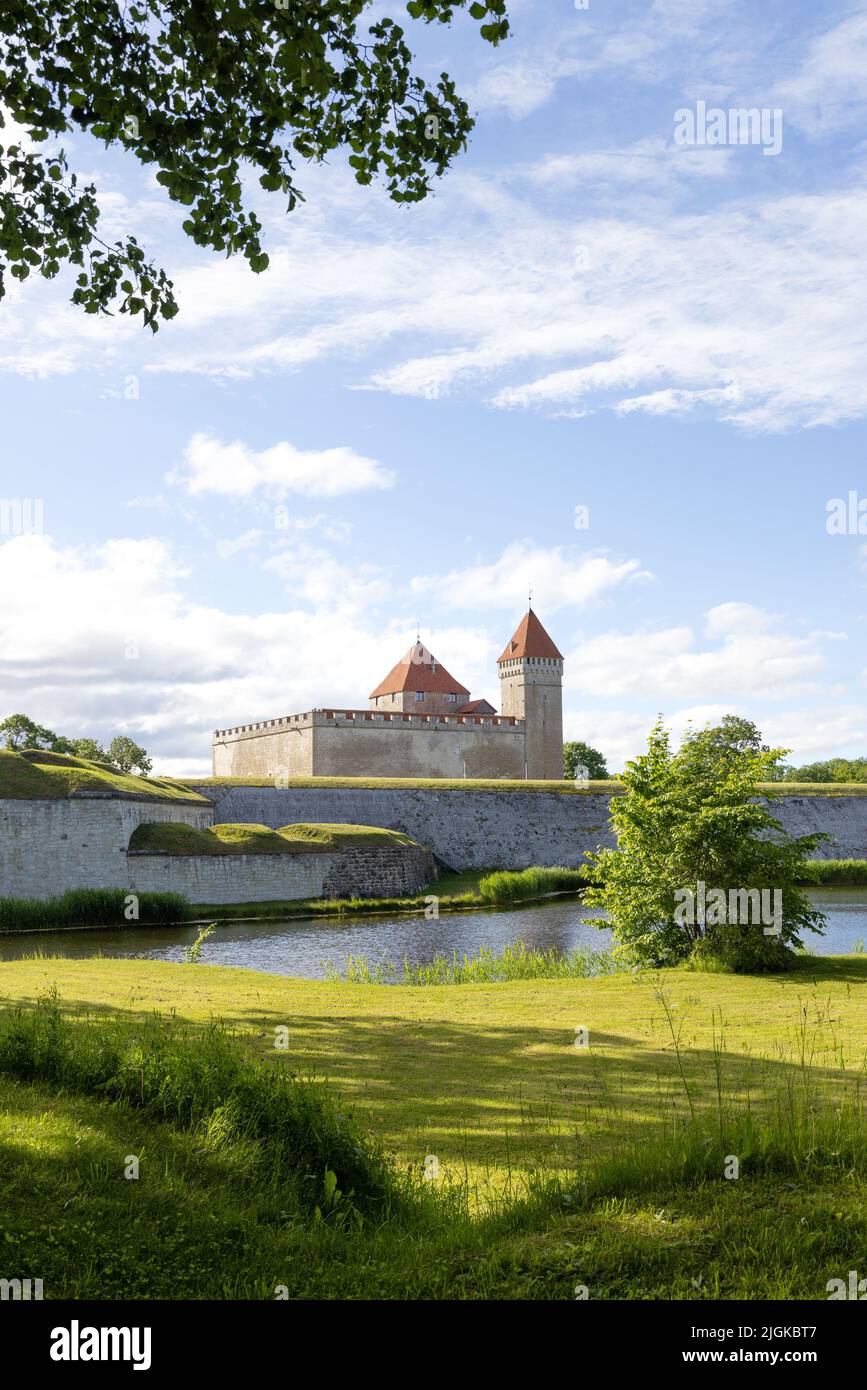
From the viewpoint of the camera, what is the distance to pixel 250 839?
113 ft

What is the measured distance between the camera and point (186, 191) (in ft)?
24.5

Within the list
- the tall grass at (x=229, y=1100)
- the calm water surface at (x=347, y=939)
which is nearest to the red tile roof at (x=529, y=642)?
the calm water surface at (x=347, y=939)

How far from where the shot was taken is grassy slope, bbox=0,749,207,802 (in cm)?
3142

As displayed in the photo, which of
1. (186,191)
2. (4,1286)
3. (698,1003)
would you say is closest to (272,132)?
(186,191)

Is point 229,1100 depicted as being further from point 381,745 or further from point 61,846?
point 381,745

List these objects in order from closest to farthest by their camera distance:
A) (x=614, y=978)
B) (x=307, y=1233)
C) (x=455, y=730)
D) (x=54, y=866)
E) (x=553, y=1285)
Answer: (x=553, y=1285), (x=307, y=1233), (x=614, y=978), (x=54, y=866), (x=455, y=730)

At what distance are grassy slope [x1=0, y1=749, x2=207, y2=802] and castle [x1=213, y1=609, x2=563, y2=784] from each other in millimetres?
24652

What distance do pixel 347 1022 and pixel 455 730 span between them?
2183 inches

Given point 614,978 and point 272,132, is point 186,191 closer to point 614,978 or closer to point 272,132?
point 272,132

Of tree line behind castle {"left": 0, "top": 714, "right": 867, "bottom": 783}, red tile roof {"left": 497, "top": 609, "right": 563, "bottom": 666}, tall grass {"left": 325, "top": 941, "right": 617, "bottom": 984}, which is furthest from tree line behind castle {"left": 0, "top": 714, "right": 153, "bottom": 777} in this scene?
tall grass {"left": 325, "top": 941, "right": 617, "bottom": 984}

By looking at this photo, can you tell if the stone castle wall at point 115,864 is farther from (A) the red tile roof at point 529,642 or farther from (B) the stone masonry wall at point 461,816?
(A) the red tile roof at point 529,642

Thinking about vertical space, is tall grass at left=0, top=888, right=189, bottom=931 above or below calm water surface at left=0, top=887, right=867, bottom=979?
above

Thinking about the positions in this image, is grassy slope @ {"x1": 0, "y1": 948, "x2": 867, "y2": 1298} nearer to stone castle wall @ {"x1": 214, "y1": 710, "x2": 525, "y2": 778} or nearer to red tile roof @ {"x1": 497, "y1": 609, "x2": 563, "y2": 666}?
stone castle wall @ {"x1": 214, "y1": 710, "x2": 525, "y2": 778}

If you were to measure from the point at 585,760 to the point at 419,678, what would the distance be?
17797 millimetres
